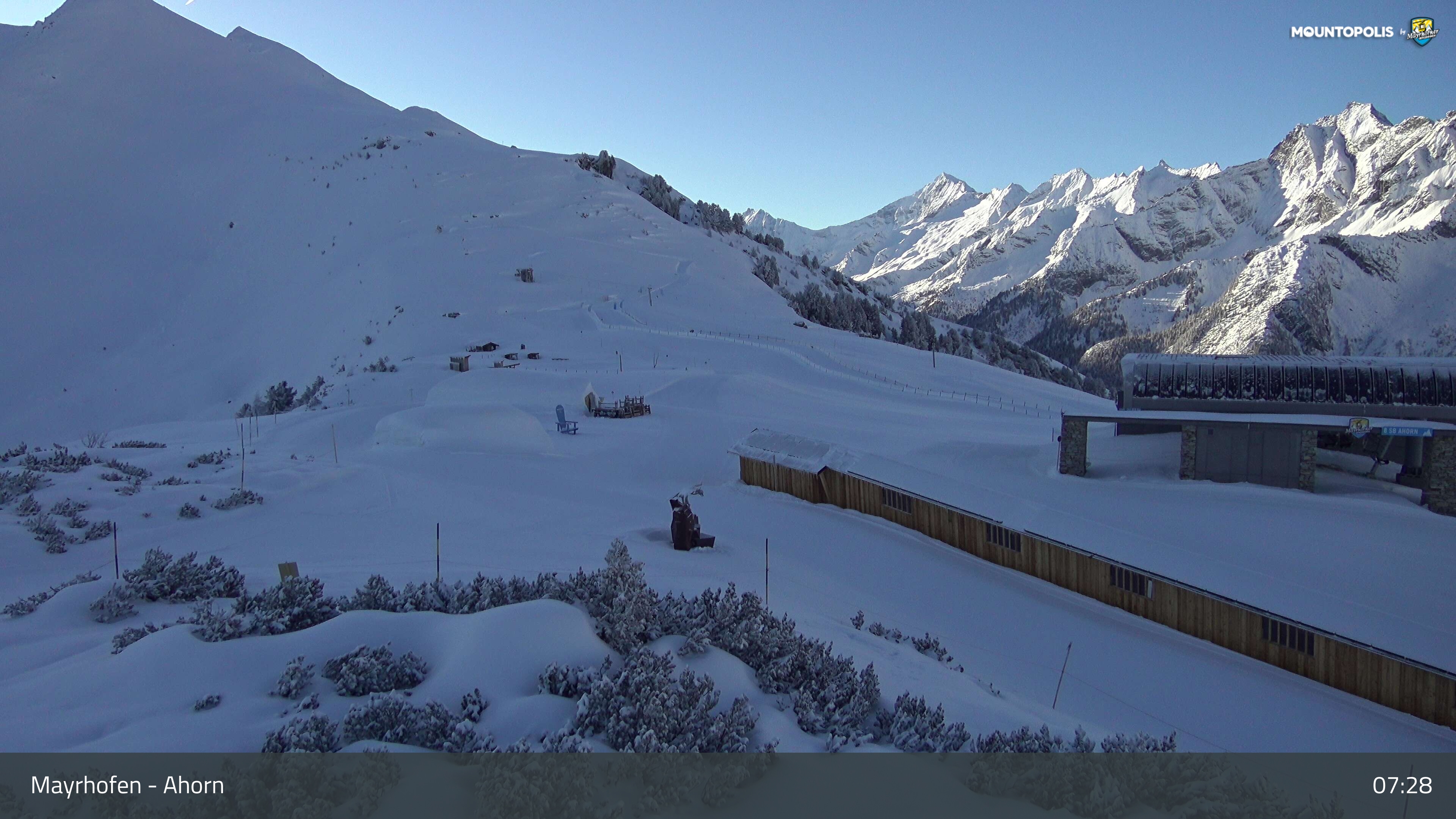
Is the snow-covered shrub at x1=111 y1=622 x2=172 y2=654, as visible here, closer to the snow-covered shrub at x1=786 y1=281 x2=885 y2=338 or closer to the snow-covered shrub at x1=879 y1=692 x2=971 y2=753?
the snow-covered shrub at x1=879 y1=692 x2=971 y2=753

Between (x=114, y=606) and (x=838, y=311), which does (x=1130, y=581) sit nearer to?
(x=114, y=606)

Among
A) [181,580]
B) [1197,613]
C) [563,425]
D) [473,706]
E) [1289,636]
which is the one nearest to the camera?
[473,706]

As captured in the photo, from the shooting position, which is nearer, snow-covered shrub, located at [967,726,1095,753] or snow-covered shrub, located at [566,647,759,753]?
snow-covered shrub, located at [566,647,759,753]

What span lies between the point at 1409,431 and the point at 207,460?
100 ft

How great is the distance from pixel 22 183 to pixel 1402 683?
97.5 meters

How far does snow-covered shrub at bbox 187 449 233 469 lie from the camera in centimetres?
1961

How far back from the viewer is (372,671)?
771cm

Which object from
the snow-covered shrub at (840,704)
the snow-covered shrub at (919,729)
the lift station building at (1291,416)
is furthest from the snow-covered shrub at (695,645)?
the lift station building at (1291,416)

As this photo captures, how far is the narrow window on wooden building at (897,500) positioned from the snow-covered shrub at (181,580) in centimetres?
1463

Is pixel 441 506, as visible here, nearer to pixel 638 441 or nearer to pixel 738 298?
pixel 638 441

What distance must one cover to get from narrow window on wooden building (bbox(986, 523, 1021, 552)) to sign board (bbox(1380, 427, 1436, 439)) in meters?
9.79

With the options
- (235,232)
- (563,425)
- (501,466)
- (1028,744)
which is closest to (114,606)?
(1028,744)

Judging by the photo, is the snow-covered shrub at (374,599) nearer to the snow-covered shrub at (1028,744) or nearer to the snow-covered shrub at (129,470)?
the snow-covered shrub at (1028,744)

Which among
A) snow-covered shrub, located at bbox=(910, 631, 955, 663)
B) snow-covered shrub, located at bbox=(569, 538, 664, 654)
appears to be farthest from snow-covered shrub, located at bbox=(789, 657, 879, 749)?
snow-covered shrub, located at bbox=(910, 631, 955, 663)
